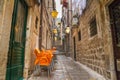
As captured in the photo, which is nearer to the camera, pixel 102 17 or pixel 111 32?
pixel 111 32

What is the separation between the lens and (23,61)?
3.47m

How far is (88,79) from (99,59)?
100cm

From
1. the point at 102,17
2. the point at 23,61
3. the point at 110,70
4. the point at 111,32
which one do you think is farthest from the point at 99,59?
the point at 23,61

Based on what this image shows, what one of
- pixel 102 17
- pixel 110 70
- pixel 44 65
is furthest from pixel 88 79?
pixel 102 17

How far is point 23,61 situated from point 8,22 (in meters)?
1.69

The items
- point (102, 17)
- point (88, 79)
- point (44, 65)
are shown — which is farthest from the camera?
point (44, 65)

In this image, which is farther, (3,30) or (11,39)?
(11,39)

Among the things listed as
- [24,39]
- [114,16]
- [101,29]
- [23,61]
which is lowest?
[23,61]

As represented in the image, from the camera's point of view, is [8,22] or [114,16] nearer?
[8,22]

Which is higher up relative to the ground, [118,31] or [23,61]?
[118,31]

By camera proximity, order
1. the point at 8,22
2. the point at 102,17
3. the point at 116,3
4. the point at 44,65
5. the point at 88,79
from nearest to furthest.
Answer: the point at 8,22 < the point at 116,3 < the point at 88,79 < the point at 102,17 < the point at 44,65

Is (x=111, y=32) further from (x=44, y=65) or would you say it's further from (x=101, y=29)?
(x=44, y=65)

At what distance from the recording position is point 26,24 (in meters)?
3.66

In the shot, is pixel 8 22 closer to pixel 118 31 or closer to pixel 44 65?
pixel 44 65
